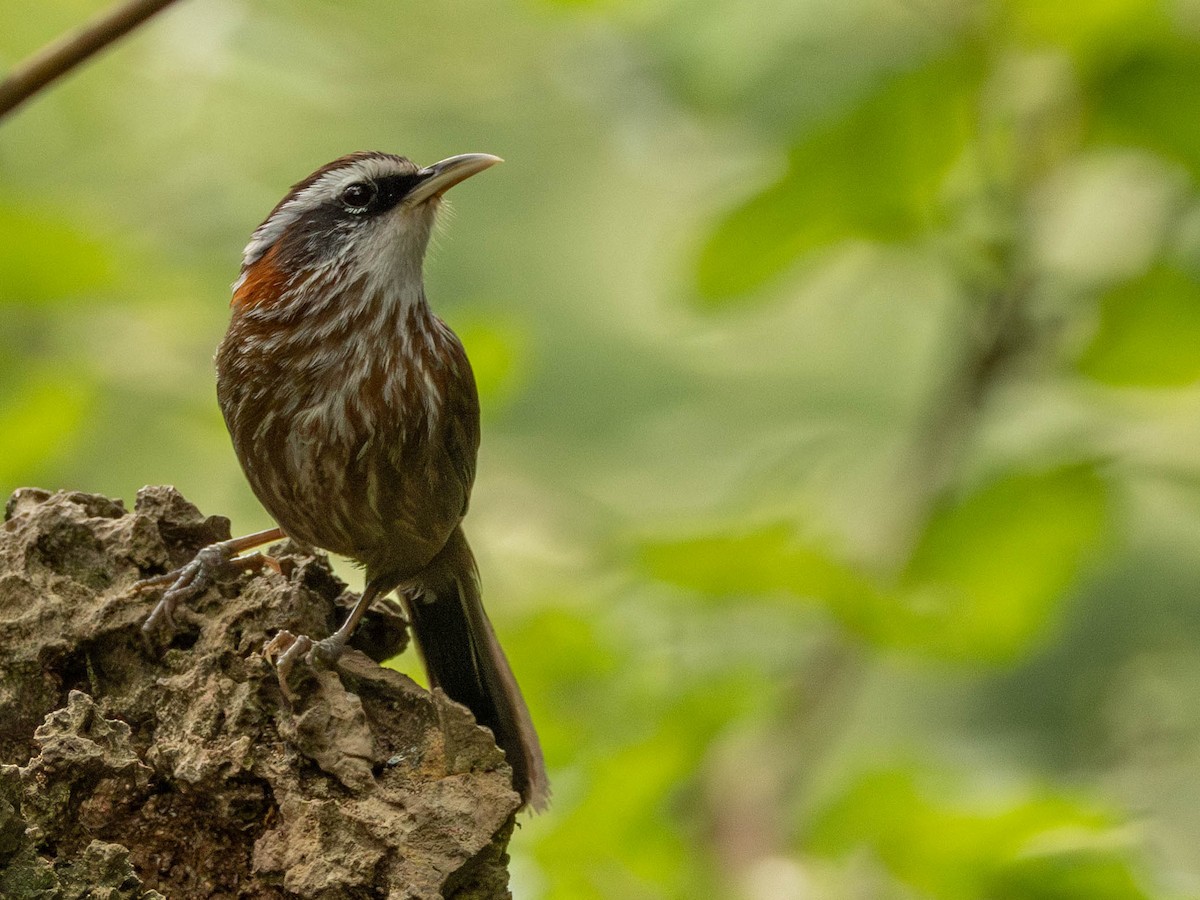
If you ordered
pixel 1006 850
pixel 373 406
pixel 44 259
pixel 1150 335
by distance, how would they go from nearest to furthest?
pixel 1006 850 → pixel 1150 335 → pixel 373 406 → pixel 44 259

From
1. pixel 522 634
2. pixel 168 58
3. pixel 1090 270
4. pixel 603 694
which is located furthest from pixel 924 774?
pixel 168 58

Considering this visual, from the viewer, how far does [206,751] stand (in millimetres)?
2932

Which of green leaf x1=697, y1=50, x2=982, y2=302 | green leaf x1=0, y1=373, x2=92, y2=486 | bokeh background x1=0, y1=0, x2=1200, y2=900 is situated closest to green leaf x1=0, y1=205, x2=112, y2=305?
bokeh background x1=0, y1=0, x2=1200, y2=900

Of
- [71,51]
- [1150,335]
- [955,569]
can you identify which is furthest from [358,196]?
[1150,335]

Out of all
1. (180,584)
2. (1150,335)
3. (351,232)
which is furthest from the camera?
(351,232)

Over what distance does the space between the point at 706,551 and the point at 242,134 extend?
4134mm

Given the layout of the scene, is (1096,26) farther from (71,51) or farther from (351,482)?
(71,51)

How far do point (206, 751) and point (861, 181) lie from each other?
2345 millimetres

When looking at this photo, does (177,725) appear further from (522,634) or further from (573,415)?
(573,415)

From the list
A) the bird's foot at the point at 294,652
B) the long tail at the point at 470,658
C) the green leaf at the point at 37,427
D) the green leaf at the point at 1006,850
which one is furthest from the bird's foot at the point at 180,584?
the green leaf at the point at 1006,850

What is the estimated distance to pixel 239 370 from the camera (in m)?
4.16

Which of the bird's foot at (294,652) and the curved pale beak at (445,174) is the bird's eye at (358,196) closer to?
the curved pale beak at (445,174)

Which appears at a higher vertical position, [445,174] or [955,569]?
[445,174]

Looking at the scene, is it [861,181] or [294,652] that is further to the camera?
[861,181]
